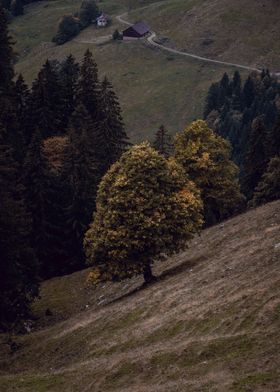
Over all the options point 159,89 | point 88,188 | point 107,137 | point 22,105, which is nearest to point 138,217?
point 88,188

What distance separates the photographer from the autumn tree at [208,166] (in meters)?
70.8

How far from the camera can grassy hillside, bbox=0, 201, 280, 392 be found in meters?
26.0

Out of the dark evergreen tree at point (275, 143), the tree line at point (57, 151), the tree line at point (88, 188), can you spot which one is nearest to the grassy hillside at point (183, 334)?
the tree line at point (88, 188)

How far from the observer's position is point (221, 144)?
73.1 metres

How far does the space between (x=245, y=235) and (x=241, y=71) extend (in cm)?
14528

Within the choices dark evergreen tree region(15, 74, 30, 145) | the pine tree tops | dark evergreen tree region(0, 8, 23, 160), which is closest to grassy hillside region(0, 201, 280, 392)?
dark evergreen tree region(0, 8, 23, 160)

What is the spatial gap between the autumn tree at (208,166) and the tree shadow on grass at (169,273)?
873 inches

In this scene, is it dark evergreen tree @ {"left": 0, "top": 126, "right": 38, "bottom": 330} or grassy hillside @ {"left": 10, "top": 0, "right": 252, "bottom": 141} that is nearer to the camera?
dark evergreen tree @ {"left": 0, "top": 126, "right": 38, "bottom": 330}

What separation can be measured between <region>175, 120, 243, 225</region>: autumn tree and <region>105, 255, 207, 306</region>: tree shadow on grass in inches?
873

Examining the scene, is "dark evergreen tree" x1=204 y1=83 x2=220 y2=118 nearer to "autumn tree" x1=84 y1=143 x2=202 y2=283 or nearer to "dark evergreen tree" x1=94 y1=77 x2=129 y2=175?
"dark evergreen tree" x1=94 y1=77 x2=129 y2=175

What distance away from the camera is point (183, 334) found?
3123 centimetres

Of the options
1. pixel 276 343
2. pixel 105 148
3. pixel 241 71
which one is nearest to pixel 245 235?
pixel 276 343

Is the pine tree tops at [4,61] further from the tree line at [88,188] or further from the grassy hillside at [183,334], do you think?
the grassy hillside at [183,334]

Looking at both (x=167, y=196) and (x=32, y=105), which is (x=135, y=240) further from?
(x=32, y=105)
